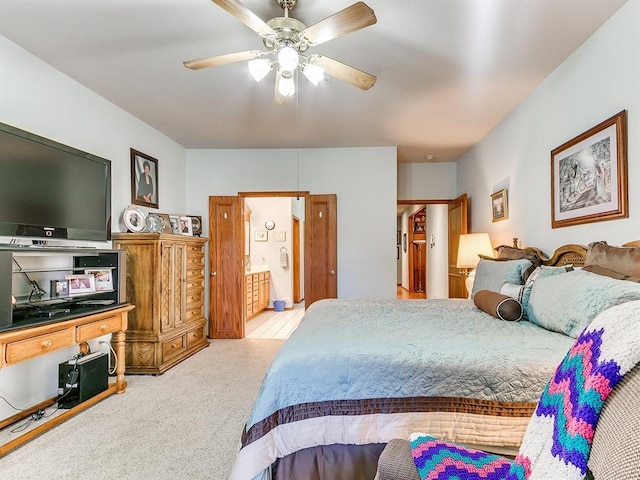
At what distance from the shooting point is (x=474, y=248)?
12.8 feet

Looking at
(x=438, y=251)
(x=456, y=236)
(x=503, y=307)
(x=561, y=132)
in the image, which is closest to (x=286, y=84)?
(x=503, y=307)

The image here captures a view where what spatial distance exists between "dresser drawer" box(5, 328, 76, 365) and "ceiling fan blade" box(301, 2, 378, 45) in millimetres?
2310

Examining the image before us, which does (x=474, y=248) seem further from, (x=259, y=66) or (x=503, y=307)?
(x=259, y=66)

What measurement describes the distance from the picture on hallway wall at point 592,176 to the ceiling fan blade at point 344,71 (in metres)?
1.46

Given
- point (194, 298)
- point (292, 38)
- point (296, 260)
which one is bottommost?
point (194, 298)

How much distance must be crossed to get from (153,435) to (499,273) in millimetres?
2661

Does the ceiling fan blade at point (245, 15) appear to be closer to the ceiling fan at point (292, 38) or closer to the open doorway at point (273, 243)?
the ceiling fan at point (292, 38)

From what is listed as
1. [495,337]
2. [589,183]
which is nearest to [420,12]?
[589,183]

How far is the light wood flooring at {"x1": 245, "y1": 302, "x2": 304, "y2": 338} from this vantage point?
504 cm

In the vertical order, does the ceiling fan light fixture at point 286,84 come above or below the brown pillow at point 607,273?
above

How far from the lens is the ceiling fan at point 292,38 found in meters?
1.68

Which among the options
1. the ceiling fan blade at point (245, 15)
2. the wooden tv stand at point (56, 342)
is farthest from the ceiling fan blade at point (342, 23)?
the wooden tv stand at point (56, 342)

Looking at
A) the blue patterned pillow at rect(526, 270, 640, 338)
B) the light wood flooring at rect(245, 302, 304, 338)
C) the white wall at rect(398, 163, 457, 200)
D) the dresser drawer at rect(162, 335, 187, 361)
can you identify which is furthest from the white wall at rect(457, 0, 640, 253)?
the dresser drawer at rect(162, 335, 187, 361)

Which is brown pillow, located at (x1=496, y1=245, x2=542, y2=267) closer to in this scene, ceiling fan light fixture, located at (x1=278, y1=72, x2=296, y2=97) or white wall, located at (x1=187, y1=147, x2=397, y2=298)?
white wall, located at (x1=187, y1=147, x2=397, y2=298)
